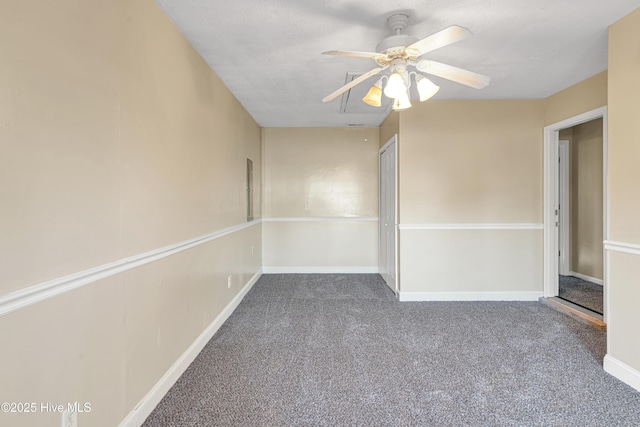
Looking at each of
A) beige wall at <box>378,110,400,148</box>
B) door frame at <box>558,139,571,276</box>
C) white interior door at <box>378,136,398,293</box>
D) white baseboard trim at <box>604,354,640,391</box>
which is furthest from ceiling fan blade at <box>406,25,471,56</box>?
door frame at <box>558,139,571,276</box>

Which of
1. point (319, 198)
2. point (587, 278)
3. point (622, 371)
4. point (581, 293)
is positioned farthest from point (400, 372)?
point (587, 278)

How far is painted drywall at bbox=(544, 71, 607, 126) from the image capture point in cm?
292

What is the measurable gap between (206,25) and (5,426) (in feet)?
7.08

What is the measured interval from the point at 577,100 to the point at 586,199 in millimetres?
1866

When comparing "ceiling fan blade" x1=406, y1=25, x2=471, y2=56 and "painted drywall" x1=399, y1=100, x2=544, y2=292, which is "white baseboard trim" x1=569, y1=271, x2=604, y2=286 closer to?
"painted drywall" x1=399, y1=100, x2=544, y2=292

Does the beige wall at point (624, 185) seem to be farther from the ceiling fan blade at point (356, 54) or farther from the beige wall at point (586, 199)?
the beige wall at point (586, 199)

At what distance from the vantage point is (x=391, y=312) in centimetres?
336

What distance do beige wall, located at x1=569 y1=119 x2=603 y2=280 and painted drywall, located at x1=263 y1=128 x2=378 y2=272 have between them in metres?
2.78

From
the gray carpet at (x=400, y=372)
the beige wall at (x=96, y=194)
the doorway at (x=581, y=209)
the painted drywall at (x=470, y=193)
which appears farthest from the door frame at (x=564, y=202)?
the beige wall at (x=96, y=194)

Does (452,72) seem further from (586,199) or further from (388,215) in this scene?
(586,199)

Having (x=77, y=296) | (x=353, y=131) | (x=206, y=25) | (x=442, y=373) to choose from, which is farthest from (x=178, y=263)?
(x=353, y=131)

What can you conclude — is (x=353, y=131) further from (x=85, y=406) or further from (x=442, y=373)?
(x=85, y=406)

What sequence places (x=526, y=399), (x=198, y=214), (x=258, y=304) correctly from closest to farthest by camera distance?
(x=526, y=399) < (x=198, y=214) < (x=258, y=304)

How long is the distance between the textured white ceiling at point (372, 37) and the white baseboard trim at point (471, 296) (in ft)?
7.43
